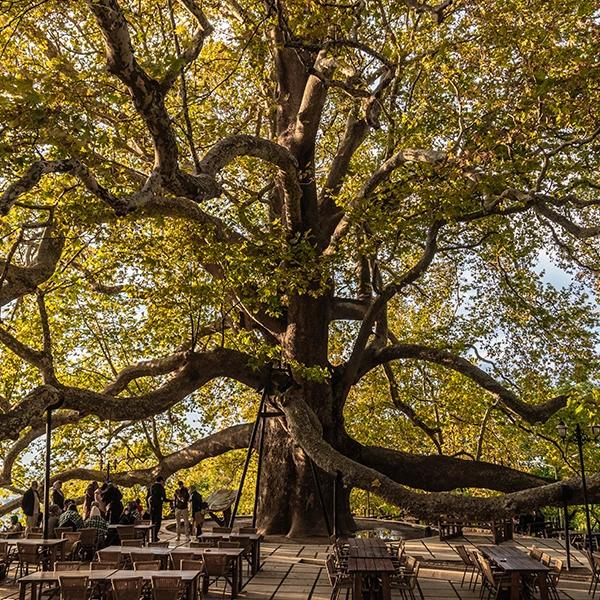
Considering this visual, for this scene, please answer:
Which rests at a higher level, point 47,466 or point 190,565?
point 47,466

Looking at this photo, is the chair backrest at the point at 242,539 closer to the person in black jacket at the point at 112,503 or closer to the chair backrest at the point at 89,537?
the chair backrest at the point at 89,537

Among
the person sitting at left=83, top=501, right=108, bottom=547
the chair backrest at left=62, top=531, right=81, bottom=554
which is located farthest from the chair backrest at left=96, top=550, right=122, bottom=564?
the person sitting at left=83, top=501, right=108, bottom=547

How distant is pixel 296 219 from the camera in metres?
19.5

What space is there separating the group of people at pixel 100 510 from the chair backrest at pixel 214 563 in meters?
4.51

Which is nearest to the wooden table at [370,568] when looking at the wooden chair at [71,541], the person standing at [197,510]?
the wooden chair at [71,541]

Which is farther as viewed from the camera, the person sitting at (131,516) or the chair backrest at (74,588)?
the person sitting at (131,516)

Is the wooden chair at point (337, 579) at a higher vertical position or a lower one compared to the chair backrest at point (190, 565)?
lower

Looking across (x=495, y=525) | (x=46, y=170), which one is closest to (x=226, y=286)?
(x=46, y=170)

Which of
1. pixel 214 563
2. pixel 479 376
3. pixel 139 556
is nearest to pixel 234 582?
pixel 214 563

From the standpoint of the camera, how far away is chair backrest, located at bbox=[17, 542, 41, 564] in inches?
486

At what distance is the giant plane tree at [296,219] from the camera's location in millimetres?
12914

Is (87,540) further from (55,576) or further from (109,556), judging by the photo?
(55,576)

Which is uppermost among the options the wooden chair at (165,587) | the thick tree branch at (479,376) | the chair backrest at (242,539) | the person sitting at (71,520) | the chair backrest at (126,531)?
the thick tree branch at (479,376)

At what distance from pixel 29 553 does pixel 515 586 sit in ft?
26.0
